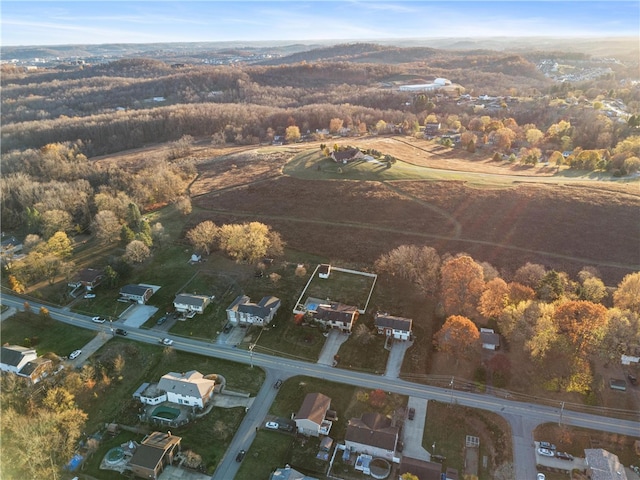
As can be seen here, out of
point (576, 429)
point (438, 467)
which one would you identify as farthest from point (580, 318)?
point (438, 467)

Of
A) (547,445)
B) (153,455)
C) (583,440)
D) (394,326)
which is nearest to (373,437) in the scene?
(394,326)

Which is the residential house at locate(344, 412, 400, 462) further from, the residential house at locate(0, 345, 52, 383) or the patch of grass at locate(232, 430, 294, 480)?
the residential house at locate(0, 345, 52, 383)

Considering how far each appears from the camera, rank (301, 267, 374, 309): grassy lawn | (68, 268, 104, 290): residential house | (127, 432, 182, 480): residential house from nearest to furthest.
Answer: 1. (127, 432, 182, 480): residential house
2. (301, 267, 374, 309): grassy lawn
3. (68, 268, 104, 290): residential house

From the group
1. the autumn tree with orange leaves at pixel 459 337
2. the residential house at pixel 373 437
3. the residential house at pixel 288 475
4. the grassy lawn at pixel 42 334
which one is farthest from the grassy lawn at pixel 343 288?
the grassy lawn at pixel 42 334

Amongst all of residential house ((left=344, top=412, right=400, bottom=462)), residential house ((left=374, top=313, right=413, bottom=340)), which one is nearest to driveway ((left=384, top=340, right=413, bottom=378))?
residential house ((left=374, top=313, right=413, bottom=340))

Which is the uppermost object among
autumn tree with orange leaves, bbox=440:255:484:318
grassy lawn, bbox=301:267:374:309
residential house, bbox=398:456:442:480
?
autumn tree with orange leaves, bbox=440:255:484:318

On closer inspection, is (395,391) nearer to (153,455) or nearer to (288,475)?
(288,475)
